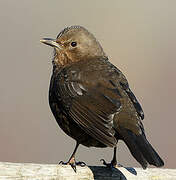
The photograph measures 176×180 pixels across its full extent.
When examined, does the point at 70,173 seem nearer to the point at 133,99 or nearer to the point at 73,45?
the point at 133,99

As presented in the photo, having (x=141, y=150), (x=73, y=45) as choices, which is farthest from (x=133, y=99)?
(x=73, y=45)

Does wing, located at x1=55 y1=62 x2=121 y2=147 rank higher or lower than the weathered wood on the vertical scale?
higher

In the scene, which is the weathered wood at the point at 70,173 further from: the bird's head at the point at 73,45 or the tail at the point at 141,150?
the bird's head at the point at 73,45

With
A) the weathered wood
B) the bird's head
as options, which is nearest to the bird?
the bird's head

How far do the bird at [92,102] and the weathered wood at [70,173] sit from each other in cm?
21

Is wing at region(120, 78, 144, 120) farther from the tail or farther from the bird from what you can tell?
the tail

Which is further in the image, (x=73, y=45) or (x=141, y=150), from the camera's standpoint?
(x=73, y=45)

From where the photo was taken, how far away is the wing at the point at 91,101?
7.40 metres

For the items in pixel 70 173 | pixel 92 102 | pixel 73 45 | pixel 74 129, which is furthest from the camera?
pixel 73 45

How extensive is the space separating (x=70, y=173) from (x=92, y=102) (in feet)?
3.00

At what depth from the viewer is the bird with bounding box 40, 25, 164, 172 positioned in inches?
290

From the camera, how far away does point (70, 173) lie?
7.09m

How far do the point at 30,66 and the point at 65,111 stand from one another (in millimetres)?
6846

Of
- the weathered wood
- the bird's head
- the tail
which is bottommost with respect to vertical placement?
the weathered wood
